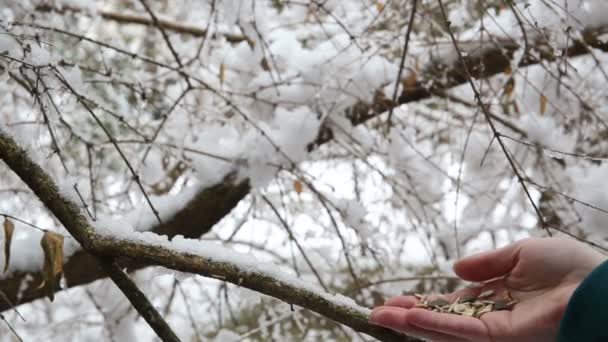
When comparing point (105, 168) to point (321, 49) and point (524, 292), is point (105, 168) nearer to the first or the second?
point (321, 49)

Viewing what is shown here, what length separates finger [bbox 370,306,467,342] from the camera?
1.08 m

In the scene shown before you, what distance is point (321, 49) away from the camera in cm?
240

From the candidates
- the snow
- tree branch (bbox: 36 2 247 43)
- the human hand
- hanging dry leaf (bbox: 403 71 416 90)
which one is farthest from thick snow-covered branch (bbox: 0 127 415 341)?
tree branch (bbox: 36 2 247 43)

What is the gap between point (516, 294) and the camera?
1409mm

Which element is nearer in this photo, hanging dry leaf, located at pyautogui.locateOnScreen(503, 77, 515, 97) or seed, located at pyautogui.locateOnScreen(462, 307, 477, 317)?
seed, located at pyautogui.locateOnScreen(462, 307, 477, 317)

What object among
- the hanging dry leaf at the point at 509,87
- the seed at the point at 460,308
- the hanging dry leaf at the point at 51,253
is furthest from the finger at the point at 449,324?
the hanging dry leaf at the point at 509,87

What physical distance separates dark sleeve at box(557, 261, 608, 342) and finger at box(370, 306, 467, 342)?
230mm

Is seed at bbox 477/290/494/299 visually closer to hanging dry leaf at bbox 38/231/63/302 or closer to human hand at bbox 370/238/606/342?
human hand at bbox 370/238/606/342

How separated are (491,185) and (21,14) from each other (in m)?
2.34

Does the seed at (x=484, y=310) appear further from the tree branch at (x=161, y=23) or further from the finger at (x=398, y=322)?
the tree branch at (x=161, y=23)

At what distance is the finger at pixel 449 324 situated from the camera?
1142 millimetres

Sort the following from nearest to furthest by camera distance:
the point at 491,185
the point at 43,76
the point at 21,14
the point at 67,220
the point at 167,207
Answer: the point at 67,220 → the point at 43,76 → the point at 167,207 → the point at 21,14 → the point at 491,185

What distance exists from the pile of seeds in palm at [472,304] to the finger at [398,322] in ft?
0.51

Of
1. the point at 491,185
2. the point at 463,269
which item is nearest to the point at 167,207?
the point at 463,269
